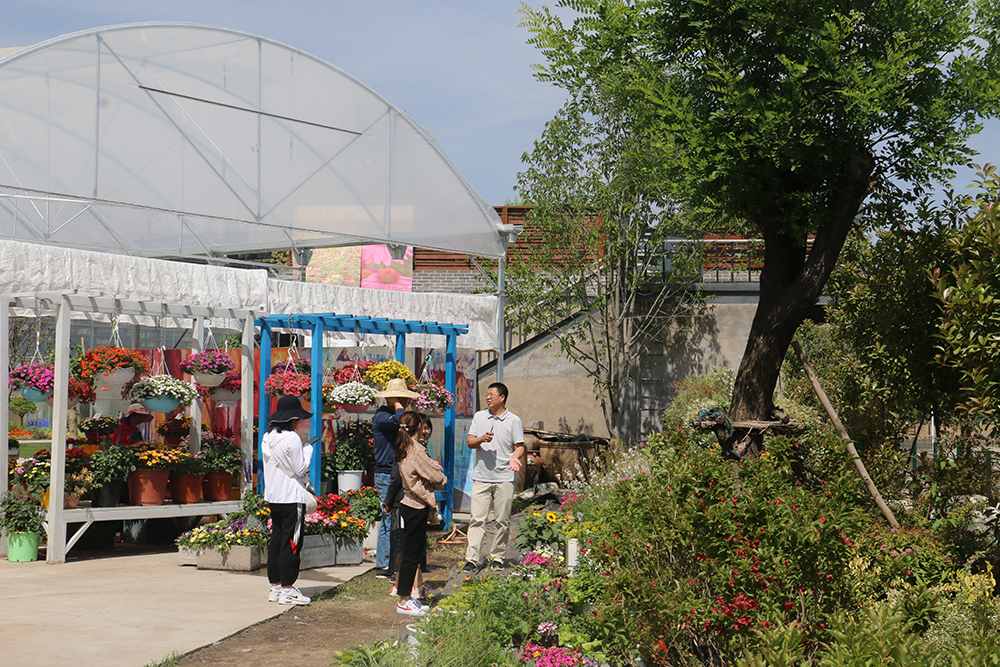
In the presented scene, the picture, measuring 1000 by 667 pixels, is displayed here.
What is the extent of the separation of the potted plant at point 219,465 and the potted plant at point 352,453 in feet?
3.56

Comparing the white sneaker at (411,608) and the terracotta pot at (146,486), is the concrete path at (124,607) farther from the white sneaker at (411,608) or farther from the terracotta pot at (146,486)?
the white sneaker at (411,608)

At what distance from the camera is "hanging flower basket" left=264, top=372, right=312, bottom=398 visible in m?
9.65

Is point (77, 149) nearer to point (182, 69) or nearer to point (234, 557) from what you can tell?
point (182, 69)

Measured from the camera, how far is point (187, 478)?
953cm

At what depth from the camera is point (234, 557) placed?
8414 millimetres

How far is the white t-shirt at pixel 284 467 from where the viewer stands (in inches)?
277

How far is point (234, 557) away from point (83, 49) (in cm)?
602

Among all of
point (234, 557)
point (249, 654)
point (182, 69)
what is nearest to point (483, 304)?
point (182, 69)

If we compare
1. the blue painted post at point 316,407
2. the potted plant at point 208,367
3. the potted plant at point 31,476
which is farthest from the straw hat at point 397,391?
the potted plant at point 31,476

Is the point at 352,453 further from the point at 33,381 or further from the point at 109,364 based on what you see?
the point at 33,381

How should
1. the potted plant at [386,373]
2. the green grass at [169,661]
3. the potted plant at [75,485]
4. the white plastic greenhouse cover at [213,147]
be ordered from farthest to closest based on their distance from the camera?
1. the white plastic greenhouse cover at [213,147]
2. the potted plant at [386,373]
3. the potted plant at [75,485]
4. the green grass at [169,661]

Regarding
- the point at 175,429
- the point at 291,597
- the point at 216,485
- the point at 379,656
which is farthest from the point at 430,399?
the point at 379,656

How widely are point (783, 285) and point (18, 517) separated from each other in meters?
7.36

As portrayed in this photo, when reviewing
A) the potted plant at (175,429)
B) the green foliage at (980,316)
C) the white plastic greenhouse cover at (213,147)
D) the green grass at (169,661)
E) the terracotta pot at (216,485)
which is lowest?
the green grass at (169,661)
